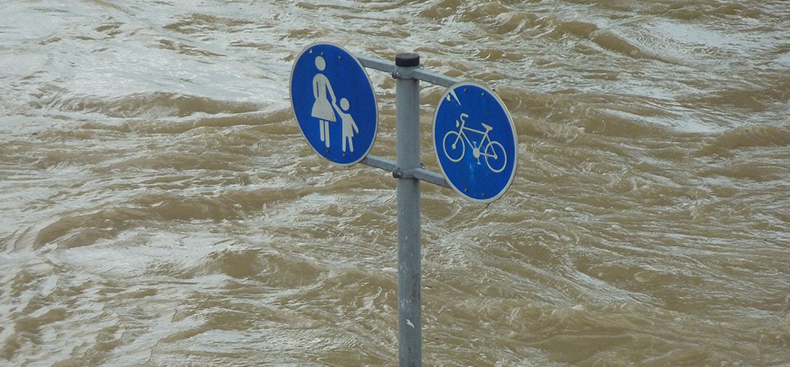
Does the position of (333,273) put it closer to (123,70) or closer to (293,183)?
(293,183)

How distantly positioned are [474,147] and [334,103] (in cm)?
40

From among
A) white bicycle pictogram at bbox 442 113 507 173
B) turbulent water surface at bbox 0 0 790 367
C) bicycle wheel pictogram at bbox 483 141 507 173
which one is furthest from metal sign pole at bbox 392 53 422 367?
turbulent water surface at bbox 0 0 790 367

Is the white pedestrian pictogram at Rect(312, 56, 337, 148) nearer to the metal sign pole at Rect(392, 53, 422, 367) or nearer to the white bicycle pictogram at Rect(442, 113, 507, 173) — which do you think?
the metal sign pole at Rect(392, 53, 422, 367)

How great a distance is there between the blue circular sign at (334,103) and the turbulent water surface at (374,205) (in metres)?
1.52

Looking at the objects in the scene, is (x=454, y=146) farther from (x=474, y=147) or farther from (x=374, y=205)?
(x=374, y=205)

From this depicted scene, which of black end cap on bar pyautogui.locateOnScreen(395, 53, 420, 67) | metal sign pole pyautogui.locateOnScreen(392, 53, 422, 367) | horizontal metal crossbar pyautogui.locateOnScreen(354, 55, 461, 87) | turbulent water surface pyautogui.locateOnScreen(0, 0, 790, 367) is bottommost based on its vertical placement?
turbulent water surface pyautogui.locateOnScreen(0, 0, 790, 367)

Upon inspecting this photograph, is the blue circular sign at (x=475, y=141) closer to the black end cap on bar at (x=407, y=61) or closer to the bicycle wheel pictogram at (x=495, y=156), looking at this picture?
the bicycle wheel pictogram at (x=495, y=156)

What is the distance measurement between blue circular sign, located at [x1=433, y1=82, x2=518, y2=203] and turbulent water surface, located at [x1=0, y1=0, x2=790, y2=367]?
1.70 metres

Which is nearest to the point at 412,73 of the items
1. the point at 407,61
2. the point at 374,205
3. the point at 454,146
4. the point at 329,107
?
the point at 407,61

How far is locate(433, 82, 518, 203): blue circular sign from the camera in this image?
6.77 ft

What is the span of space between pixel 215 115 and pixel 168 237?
1.82 metres

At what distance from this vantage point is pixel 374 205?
203 inches

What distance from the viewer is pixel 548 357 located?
150 inches

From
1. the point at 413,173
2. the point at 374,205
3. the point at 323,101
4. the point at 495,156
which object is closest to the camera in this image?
the point at 495,156
